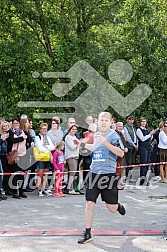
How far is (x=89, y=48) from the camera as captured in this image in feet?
59.6

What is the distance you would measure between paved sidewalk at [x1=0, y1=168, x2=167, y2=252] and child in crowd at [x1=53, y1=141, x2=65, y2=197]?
331 millimetres

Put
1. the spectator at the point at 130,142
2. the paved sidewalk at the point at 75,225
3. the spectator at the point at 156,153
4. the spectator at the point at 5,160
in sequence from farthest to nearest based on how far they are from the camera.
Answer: the spectator at the point at 156,153
the spectator at the point at 130,142
the spectator at the point at 5,160
the paved sidewalk at the point at 75,225

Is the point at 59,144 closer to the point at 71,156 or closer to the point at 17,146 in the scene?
the point at 71,156

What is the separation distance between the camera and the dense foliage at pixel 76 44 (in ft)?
55.4

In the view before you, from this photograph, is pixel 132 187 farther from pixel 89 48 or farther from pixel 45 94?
pixel 89 48

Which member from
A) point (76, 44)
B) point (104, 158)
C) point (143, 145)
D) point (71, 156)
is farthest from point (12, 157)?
point (76, 44)

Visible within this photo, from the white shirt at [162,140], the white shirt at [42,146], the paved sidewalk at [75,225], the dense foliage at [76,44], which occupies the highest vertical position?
the dense foliage at [76,44]

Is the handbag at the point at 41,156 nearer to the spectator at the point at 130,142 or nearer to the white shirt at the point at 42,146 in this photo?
the white shirt at the point at 42,146

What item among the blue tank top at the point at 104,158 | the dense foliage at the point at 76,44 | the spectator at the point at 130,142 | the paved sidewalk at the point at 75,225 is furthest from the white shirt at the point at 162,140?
the blue tank top at the point at 104,158

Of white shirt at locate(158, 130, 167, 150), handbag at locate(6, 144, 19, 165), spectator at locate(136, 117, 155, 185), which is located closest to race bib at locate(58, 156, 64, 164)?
handbag at locate(6, 144, 19, 165)

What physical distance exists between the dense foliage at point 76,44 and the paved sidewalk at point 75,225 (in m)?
7.59

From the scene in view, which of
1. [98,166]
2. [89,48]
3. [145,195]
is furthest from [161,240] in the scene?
[89,48]

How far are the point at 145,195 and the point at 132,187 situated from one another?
1.24m

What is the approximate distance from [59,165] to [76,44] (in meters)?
8.44
